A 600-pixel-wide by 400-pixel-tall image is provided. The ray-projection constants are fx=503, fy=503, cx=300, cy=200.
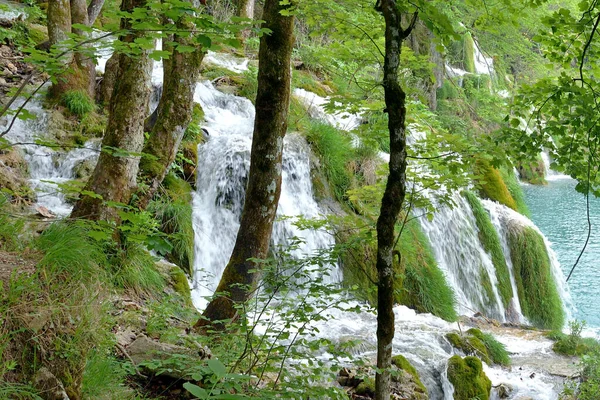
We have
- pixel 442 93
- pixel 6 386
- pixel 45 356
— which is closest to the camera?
pixel 6 386

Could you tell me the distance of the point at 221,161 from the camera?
691 centimetres

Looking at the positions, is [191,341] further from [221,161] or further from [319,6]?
[221,161]

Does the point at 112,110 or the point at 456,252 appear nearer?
the point at 112,110

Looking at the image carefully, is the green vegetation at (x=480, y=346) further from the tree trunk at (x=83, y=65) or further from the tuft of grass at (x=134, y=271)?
the tree trunk at (x=83, y=65)

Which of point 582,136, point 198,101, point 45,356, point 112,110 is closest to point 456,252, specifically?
point 198,101

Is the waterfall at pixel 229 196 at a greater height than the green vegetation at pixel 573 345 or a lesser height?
greater

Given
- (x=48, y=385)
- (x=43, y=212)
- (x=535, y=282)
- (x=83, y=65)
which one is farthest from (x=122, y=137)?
(x=535, y=282)

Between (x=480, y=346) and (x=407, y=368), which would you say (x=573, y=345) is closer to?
(x=480, y=346)

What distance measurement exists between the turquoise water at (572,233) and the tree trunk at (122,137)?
8.92 meters

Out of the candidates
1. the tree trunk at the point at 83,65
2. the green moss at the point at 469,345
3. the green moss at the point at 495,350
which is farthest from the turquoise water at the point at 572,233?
the tree trunk at the point at 83,65

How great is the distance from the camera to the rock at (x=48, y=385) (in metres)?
2.09

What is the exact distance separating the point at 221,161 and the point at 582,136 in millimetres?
4677

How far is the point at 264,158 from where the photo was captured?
12.5ft

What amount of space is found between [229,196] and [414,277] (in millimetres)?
2975
